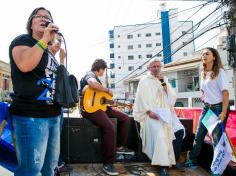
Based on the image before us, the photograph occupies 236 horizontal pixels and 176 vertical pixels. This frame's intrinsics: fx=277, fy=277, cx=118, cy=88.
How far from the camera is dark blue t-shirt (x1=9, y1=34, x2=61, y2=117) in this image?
1.86 metres

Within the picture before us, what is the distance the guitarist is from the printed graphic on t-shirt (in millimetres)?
1849

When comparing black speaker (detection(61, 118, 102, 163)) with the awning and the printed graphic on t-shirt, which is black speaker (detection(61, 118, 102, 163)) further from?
the awning

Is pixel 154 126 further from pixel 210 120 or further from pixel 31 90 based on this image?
pixel 31 90

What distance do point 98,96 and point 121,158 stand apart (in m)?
1.04

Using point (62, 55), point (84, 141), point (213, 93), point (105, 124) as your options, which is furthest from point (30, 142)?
point (213, 93)

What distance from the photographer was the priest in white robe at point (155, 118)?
12.4 feet

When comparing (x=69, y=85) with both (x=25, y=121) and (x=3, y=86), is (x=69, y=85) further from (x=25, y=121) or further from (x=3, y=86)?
(x=3, y=86)

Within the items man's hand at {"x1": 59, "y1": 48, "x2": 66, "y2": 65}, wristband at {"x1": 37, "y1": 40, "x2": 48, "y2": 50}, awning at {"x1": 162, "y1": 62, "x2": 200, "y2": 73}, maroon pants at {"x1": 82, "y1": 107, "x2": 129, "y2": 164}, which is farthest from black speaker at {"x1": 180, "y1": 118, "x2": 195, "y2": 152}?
awning at {"x1": 162, "y1": 62, "x2": 200, "y2": 73}

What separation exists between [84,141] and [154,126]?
3.45 ft

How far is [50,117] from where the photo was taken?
6.44 ft

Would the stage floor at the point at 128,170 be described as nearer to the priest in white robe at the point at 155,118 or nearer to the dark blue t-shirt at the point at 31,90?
the priest in white robe at the point at 155,118

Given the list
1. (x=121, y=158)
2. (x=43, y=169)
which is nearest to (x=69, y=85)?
(x=43, y=169)

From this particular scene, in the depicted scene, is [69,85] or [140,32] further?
[140,32]

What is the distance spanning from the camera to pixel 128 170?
380 centimetres
